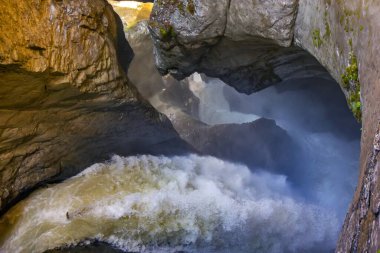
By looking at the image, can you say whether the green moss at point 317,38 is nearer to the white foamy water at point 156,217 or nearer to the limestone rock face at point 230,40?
the limestone rock face at point 230,40

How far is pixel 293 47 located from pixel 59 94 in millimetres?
3961

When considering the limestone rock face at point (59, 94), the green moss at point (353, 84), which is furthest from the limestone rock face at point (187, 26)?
the green moss at point (353, 84)

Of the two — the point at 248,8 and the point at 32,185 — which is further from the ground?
the point at 248,8

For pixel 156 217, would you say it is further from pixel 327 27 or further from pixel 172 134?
pixel 327 27

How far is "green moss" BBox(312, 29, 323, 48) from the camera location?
160 inches

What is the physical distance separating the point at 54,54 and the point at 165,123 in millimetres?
3284

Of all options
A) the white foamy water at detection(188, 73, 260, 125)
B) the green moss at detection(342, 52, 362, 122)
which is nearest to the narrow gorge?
the green moss at detection(342, 52, 362, 122)

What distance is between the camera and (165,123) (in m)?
8.09

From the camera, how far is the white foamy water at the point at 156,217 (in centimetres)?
625

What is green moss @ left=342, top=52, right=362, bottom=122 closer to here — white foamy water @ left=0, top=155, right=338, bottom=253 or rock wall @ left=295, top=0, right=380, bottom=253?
rock wall @ left=295, top=0, right=380, bottom=253

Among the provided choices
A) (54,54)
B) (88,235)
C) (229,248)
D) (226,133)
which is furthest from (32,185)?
(226,133)

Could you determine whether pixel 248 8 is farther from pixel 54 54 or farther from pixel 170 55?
pixel 54 54

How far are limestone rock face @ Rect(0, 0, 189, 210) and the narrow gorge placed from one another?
2 cm

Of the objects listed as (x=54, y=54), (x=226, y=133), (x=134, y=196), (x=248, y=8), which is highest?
(x=248, y=8)
